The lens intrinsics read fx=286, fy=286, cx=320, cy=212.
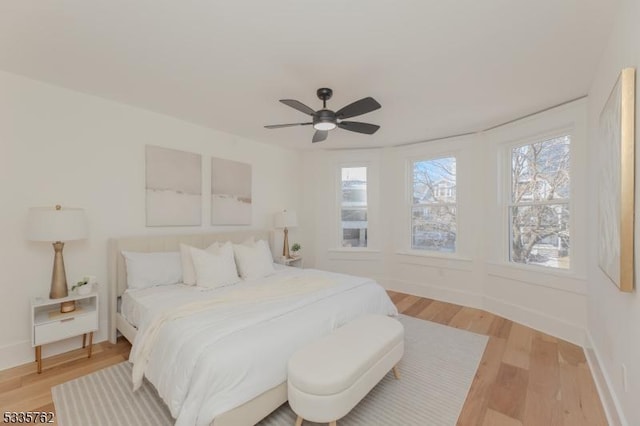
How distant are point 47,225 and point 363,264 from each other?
4204mm

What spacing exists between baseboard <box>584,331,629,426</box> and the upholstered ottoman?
1307 mm

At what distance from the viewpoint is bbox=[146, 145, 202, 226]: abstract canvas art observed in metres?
3.37

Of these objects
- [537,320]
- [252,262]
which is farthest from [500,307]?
[252,262]

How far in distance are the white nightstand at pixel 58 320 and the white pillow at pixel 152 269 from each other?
340 millimetres

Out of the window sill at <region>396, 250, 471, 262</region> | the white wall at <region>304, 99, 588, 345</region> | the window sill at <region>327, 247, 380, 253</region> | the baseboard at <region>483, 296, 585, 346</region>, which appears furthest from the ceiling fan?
the baseboard at <region>483, 296, 585, 346</region>

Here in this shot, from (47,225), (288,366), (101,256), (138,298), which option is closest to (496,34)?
(288,366)

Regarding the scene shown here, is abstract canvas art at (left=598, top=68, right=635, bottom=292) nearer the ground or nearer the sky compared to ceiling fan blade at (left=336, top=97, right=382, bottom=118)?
nearer the ground

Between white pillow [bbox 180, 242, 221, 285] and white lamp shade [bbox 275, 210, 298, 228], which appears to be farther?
white lamp shade [bbox 275, 210, 298, 228]

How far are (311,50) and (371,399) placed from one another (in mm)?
2600

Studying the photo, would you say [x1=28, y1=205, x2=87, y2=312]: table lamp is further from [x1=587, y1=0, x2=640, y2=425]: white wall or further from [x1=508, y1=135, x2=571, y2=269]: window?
[x1=508, y1=135, x2=571, y2=269]: window

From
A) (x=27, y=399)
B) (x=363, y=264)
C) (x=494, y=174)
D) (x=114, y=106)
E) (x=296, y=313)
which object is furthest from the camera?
(x=363, y=264)

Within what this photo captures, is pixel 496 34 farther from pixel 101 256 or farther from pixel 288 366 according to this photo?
pixel 101 256

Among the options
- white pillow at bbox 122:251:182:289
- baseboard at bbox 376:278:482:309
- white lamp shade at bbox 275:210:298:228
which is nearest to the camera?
white pillow at bbox 122:251:182:289

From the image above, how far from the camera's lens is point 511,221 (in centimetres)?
377
